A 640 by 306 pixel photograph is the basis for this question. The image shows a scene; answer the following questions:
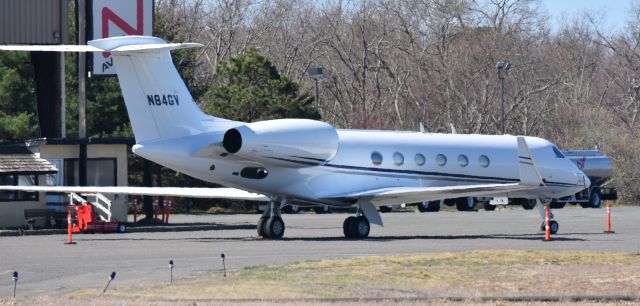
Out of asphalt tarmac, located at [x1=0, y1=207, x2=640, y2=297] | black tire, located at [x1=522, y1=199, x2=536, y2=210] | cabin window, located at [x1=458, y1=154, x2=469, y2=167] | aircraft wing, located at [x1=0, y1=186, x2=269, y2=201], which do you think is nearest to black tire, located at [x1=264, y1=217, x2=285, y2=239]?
asphalt tarmac, located at [x1=0, y1=207, x2=640, y2=297]

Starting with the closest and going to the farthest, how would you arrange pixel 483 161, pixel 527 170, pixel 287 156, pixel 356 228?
pixel 527 170, pixel 287 156, pixel 356 228, pixel 483 161

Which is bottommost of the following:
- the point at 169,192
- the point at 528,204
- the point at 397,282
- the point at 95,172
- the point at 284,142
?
the point at 397,282

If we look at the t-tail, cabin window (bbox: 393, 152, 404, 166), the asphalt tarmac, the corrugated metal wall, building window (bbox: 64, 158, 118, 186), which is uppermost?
the corrugated metal wall

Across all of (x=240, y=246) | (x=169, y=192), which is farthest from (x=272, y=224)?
(x=169, y=192)

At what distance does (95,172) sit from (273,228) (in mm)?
10168

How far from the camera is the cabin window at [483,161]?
34.9 meters

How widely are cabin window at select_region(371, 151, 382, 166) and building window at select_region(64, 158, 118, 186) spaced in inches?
413

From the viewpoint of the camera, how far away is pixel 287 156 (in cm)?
3020

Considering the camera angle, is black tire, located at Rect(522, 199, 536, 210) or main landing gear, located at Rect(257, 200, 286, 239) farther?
black tire, located at Rect(522, 199, 536, 210)

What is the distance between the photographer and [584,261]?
2283 centimetres

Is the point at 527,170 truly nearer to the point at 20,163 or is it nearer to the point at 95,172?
the point at 20,163

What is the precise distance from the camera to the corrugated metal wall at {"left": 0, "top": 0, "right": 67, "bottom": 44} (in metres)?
40.1

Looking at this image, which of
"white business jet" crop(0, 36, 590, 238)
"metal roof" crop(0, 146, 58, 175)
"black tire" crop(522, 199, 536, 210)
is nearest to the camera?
"white business jet" crop(0, 36, 590, 238)

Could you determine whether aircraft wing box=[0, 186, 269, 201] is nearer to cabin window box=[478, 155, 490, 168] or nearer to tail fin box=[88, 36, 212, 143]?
tail fin box=[88, 36, 212, 143]
